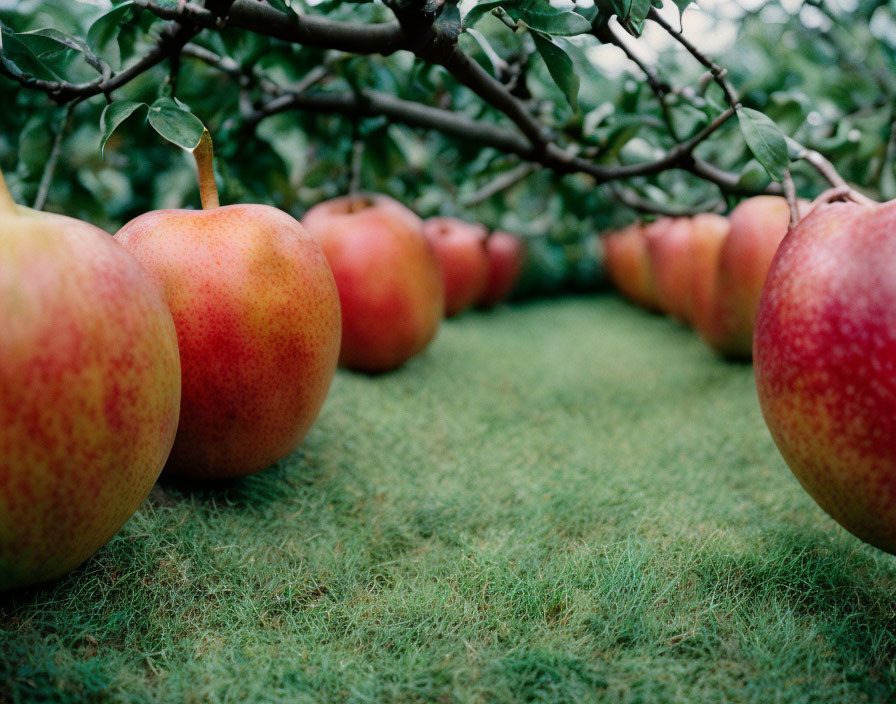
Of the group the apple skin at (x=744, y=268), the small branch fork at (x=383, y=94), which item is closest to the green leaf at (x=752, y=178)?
the small branch fork at (x=383, y=94)

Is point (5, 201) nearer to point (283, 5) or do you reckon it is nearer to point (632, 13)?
point (283, 5)

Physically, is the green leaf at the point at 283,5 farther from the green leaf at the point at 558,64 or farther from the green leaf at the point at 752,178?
the green leaf at the point at 752,178

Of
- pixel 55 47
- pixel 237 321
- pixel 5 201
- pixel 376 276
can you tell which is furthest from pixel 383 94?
pixel 5 201

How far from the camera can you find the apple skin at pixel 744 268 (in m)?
1.15

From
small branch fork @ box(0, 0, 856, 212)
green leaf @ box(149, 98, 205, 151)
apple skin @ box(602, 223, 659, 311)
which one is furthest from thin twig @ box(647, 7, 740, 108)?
apple skin @ box(602, 223, 659, 311)

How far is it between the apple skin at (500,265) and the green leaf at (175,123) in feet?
4.49

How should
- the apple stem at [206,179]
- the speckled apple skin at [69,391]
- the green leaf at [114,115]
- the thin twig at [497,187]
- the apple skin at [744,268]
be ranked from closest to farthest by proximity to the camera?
the speckled apple skin at [69,391] → the green leaf at [114,115] → the apple stem at [206,179] → the apple skin at [744,268] → the thin twig at [497,187]

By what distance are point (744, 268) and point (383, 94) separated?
2.36 ft

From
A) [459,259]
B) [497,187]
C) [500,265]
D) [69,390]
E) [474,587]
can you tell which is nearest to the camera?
[69,390]

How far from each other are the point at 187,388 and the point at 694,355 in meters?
1.13

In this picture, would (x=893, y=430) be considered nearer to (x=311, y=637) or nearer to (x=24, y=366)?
(x=311, y=637)

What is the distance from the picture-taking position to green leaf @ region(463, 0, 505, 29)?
68 centimetres

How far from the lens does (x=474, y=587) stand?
61 centimetres

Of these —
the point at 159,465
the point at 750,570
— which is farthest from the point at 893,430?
the point at 159,465
